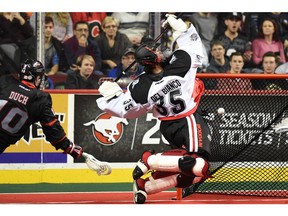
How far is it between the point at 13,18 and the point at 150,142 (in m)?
2.39

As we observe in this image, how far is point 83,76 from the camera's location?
37.6 feet

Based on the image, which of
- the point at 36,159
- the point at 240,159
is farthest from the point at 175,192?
the point at 36,159

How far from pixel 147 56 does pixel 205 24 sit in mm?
3965

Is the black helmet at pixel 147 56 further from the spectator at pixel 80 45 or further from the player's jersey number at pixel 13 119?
the spectator at pixel 80 45

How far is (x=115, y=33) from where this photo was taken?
11.7 m

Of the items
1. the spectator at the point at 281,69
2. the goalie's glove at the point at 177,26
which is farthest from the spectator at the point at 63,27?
the goalie's glove at the point at 177,26

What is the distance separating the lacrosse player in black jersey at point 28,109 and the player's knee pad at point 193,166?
1.21 meters

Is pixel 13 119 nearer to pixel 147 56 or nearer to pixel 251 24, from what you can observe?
pixel 147 56

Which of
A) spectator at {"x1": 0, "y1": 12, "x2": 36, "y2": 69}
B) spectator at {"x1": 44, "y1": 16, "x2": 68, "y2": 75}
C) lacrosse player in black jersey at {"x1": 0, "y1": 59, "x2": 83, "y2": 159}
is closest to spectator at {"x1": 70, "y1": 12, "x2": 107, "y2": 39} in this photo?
spectator at {"x1": 44, "y1": 16, "x2": 68, "y2": 75}

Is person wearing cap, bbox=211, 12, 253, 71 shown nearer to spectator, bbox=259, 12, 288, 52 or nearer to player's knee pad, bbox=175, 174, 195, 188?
spectator, bbox=259, 12, 288, 52

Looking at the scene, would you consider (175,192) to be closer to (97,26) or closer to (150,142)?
(150,142)

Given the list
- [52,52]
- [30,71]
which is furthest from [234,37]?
[30,71]

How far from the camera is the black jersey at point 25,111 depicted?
28.3 ft

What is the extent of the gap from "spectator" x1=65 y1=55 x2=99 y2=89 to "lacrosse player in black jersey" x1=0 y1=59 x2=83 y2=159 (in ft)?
8.58
